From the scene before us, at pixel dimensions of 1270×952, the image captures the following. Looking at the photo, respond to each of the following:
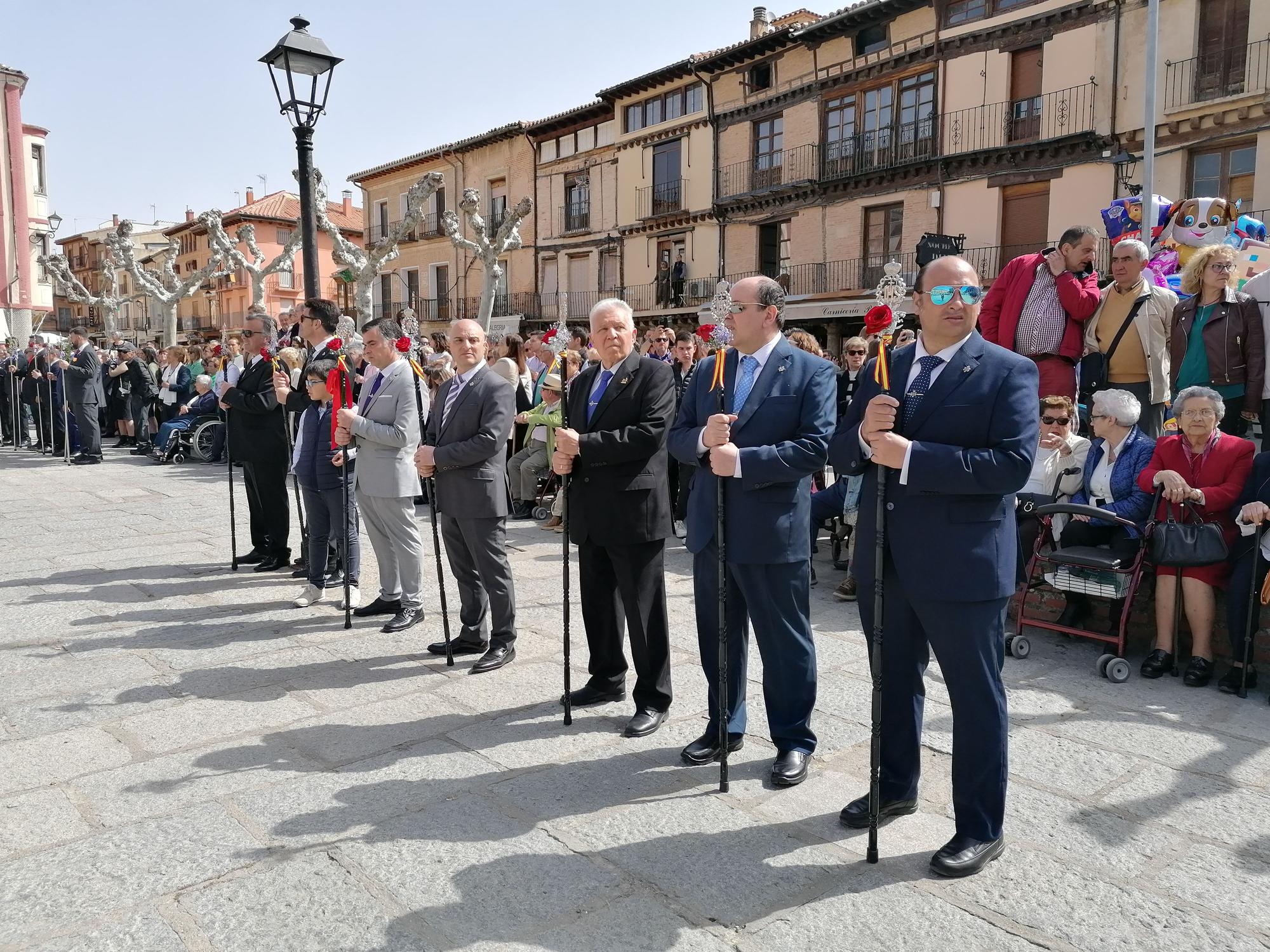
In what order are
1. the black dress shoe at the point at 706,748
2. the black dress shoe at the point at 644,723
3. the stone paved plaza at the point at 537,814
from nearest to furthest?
1. the stone paved plaza at the point at 537,814
2. the black dress shoe at the point at 706,748
3. the black dress shoe at the point at 644,723

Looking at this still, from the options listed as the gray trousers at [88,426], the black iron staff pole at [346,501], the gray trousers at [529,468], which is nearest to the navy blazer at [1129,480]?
the black iron staff pole at [346,501]

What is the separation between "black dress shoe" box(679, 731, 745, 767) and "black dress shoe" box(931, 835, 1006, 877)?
1.05 meters

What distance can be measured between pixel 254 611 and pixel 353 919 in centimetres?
401

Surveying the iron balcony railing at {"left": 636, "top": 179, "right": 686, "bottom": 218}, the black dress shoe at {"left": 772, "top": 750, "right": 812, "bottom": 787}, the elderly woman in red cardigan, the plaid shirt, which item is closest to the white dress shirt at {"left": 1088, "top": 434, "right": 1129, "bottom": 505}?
the elderly woman in red cardigan

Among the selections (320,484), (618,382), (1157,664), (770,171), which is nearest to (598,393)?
(618,382)

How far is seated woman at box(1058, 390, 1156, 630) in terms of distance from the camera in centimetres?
542

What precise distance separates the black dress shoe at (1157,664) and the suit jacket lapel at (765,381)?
2.86 m

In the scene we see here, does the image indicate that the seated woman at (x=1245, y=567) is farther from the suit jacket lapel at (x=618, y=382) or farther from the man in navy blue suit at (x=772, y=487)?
the suit jacket lapel at (x=618, y=382)

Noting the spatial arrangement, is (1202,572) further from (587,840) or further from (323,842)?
(323,842)

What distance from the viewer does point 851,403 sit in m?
3.50

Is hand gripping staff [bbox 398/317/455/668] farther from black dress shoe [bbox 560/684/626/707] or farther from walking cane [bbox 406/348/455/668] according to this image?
black dress shoe [bbox 560/684/626/707]

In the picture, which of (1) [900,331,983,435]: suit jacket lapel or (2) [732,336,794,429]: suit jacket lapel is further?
(2) [732,336,794,429]: suit jacket lapel

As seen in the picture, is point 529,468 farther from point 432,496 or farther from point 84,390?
point 84,390

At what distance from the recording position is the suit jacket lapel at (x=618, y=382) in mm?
4406
